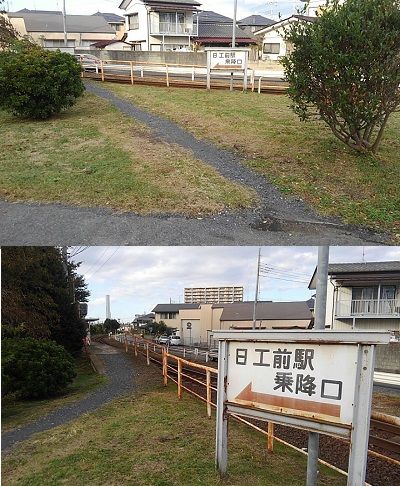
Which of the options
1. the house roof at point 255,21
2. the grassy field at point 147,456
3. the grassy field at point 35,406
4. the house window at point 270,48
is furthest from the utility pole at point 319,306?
the house roof at point 255,21

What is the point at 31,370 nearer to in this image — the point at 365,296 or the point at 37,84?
the point at 37,84

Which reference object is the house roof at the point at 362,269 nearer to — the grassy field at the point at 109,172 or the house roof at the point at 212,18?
the grassy field at the point at 109,172

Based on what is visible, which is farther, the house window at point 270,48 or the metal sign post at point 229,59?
the house window at point 270,48

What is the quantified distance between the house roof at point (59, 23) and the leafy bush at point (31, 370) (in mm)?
47810

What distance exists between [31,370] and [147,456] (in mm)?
4846

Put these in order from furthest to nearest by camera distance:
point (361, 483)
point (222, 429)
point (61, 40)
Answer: point (61, 40), point (222, 429), point (361, 483)

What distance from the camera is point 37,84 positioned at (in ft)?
44.0

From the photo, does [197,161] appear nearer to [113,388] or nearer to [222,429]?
[113,388]

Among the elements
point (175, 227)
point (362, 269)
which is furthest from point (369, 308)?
point (175, 227)

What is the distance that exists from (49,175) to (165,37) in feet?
125

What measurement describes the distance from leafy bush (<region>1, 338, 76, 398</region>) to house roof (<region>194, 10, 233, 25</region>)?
4161 cm

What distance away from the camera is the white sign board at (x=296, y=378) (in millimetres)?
3520

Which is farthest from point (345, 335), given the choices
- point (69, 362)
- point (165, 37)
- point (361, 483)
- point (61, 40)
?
point (61, 40)

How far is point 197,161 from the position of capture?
10188 millimetres
